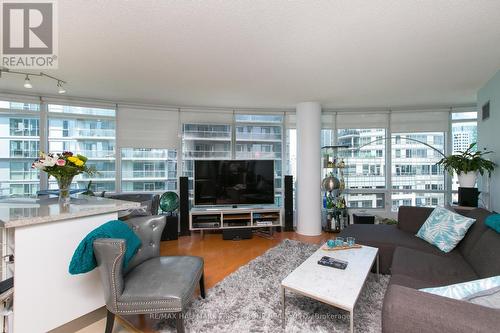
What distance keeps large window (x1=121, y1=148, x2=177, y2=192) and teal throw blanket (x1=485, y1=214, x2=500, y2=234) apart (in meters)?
4.29

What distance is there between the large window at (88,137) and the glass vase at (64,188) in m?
1.96

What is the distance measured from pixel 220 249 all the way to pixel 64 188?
2.13 meters

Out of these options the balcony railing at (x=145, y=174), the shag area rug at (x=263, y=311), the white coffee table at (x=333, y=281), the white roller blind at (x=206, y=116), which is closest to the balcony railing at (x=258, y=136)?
the white roller blind at (x=206, y=116)

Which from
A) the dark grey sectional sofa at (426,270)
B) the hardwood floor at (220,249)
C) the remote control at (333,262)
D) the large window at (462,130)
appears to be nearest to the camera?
the dark grey sectional sofa at (426,270)

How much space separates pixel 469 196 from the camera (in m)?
2.94

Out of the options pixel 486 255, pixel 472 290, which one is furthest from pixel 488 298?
pixel 486 255

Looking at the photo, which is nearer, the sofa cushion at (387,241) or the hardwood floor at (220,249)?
the sofa cushion at (387,241)

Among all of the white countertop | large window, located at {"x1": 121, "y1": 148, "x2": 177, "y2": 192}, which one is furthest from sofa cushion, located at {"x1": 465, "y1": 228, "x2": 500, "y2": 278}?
large window, located at {"x1": 121, "y1": 148, "x2": 177, "y2": 192}

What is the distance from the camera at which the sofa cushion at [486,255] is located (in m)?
1.67

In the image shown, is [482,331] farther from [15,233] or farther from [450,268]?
[15,233]

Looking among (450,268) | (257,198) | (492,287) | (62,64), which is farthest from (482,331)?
(62,64)

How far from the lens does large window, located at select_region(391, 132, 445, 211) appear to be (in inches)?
168

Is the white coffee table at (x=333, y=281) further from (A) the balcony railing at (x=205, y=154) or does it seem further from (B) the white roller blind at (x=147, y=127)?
(B) the white roller blind at (x=147, y=127)

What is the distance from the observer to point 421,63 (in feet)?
8.05
